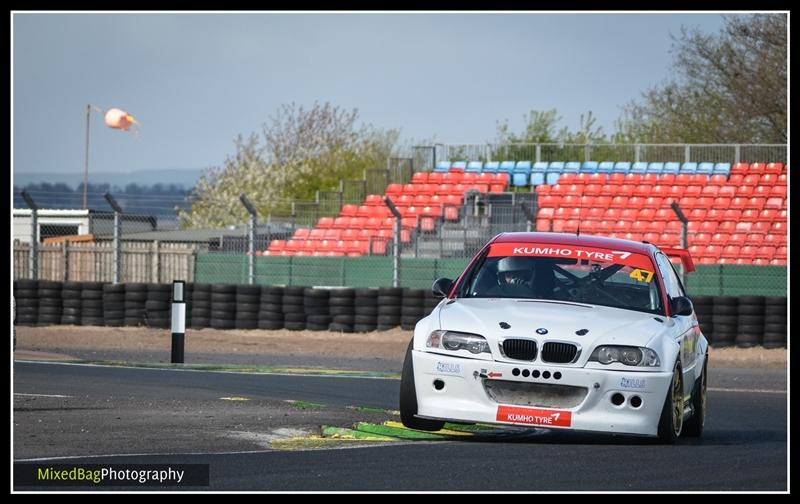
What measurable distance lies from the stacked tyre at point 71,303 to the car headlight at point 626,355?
625 inches

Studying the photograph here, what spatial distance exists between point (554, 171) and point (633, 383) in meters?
27.7

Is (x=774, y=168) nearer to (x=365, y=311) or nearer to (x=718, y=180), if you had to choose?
(x=718, y=180)

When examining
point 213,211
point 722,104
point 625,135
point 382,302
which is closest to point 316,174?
point 213,211

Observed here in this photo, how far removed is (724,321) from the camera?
21.7 meters

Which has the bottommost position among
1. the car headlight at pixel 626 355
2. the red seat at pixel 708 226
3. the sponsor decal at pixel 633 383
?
the sponsor decal at pixel 633 383

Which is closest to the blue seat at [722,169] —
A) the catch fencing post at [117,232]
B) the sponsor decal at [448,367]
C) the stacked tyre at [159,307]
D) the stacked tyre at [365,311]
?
the stacked tyre at [365,311]

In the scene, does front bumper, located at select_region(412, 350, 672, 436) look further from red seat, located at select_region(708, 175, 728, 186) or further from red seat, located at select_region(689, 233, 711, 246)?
red seat, located at select_region(708, 175, 728, 186)

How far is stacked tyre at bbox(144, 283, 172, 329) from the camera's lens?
2342 cm

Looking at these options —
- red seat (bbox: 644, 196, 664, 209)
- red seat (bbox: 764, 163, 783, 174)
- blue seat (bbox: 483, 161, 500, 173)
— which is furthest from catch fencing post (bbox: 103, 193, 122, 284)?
red seat (bbox: 764, 163, 783, 174)

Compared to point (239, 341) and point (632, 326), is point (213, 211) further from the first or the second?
point (632, 326)

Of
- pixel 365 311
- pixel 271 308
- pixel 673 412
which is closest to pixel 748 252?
pixel 365 311

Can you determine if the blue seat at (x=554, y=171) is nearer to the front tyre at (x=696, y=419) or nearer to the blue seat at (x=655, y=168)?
the blue seat at (x=655, y=168)

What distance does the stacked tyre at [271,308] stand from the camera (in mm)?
23156
